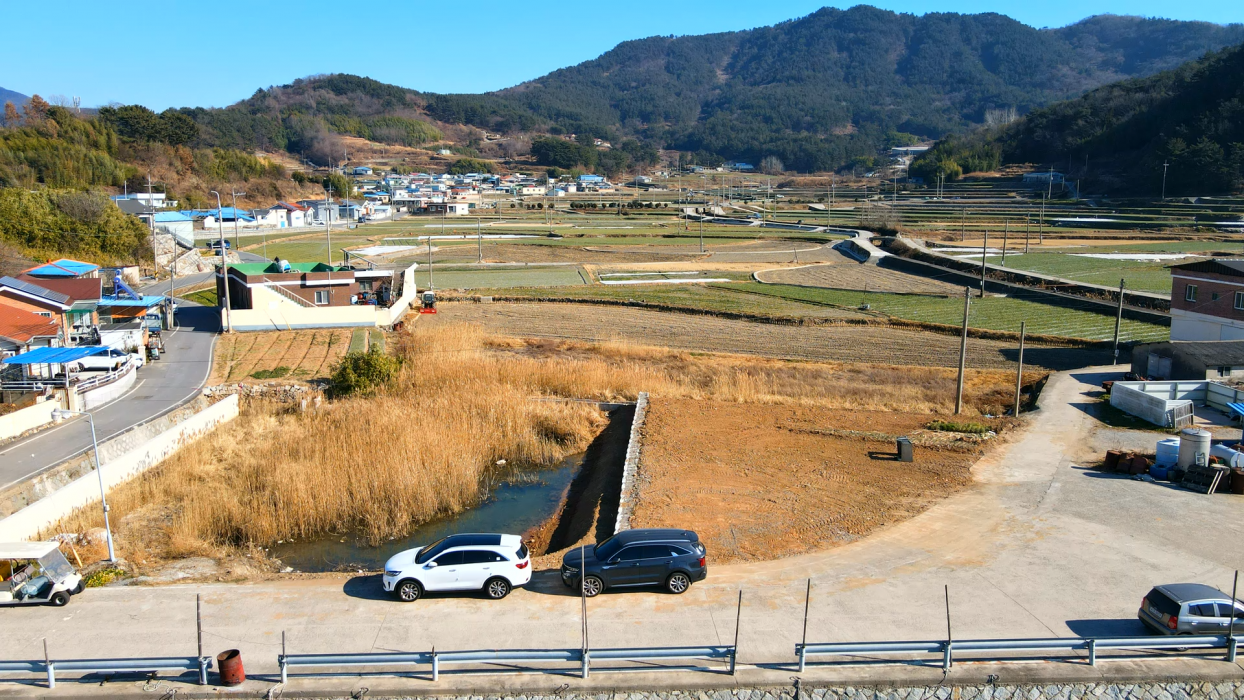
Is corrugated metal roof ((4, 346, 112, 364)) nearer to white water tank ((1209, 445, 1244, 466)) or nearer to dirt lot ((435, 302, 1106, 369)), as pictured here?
dirt lot ((435, 302, 1106, 369))

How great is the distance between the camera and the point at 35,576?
12.2 m

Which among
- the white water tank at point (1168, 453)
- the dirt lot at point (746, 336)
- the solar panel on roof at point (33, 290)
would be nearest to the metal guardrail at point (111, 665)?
the white water tank at point (1168, 453)

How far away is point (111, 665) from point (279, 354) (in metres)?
22.7

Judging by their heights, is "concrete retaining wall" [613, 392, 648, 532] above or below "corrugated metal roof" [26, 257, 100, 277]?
below

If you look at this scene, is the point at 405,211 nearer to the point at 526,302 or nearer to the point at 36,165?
the point at 36,165

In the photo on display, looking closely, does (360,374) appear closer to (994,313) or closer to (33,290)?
(33,290)

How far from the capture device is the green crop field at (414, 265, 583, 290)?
52.6 metres

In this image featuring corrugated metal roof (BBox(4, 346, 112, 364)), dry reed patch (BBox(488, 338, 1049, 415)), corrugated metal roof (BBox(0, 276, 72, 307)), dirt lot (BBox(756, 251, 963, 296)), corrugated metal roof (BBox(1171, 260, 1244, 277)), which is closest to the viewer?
corrugated metal roof (BBox(4, 346, 112, 364))

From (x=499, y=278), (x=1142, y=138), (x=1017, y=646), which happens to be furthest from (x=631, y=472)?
(x=1142, y=138)

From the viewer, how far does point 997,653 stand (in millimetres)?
10344

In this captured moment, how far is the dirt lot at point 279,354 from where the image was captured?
92.2 ft

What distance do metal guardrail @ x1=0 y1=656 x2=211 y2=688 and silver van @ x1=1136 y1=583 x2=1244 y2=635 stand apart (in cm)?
1213

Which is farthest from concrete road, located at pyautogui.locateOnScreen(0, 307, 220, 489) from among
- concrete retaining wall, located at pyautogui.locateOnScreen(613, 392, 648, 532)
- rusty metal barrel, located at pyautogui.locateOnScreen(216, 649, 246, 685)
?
concrete retaining wall, located at pyautogui.locateOnScreen(613, 392, 648, 532)

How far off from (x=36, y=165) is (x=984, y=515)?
255ft
